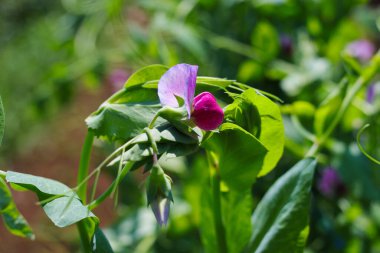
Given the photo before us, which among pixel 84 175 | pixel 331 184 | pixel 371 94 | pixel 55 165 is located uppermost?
pixel 84 175

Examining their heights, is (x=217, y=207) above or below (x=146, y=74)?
below

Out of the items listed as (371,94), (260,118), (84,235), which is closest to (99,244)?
(84,235)

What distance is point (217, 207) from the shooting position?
494 millimetres

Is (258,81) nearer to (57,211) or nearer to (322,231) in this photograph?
(322,231)

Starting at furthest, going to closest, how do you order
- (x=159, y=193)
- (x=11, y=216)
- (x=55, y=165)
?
1. (x=55, y=165)
2. (x=11, y=216)
3. (x=159, y=193)

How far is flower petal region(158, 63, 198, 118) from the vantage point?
381mm

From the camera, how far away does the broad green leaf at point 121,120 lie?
0.43 metres

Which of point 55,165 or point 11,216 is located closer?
point 11,216

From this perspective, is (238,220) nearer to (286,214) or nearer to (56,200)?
(286,214)

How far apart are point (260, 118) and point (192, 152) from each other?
65mm

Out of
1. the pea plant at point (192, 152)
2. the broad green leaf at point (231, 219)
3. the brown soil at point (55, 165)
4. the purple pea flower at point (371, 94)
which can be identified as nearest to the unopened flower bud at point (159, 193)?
the pea plant at point (192, 152)

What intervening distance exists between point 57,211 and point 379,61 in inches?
15.0

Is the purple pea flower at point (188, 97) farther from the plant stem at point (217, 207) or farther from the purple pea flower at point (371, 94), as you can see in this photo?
the purple pea flower at point (371, 94)

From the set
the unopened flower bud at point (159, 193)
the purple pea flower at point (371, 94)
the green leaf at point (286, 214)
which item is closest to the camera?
the unopened flower bud at point (159, 193)
